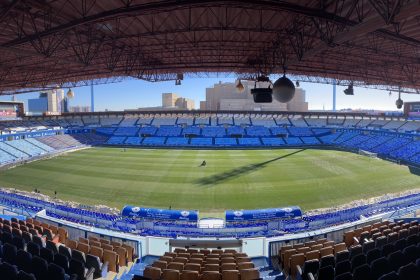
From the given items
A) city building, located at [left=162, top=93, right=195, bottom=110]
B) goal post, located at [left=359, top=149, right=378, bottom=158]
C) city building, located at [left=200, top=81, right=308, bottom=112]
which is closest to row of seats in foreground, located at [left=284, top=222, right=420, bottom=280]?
goal post, located at [left=359, top=149, right=378, bottom=158]

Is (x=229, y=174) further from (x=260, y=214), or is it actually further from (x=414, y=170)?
(x=414, y=170)

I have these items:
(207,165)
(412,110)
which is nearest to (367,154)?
(412,110)

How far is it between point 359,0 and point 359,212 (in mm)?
9590

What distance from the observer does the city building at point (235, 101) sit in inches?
3930

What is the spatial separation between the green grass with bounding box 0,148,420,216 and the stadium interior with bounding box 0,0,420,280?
0.27 metres

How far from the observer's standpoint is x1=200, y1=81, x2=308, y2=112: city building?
9983 cm

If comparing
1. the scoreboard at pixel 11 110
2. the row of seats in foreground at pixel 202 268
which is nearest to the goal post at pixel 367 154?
the row of seats in foreground at pixel 202 268

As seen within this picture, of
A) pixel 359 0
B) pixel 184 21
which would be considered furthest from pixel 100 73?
pixel 359 0

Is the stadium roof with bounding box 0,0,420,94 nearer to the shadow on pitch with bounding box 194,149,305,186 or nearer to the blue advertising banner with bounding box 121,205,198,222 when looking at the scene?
the blue advertising banner with bounding box 121,205,198,222

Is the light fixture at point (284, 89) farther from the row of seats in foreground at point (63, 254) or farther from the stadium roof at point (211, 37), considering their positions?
the row of seats in foreground at point (63, 254)

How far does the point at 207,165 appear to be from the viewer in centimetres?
3061

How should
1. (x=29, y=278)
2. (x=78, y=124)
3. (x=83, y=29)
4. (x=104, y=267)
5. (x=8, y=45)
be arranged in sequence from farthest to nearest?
(x=78, y=124) < (x=83, y=29) < (x=8, y=45) < (x=104, y=267) < (x=29, y=278)

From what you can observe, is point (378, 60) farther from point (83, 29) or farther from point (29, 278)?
point (29, 278)

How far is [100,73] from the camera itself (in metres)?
23.4
